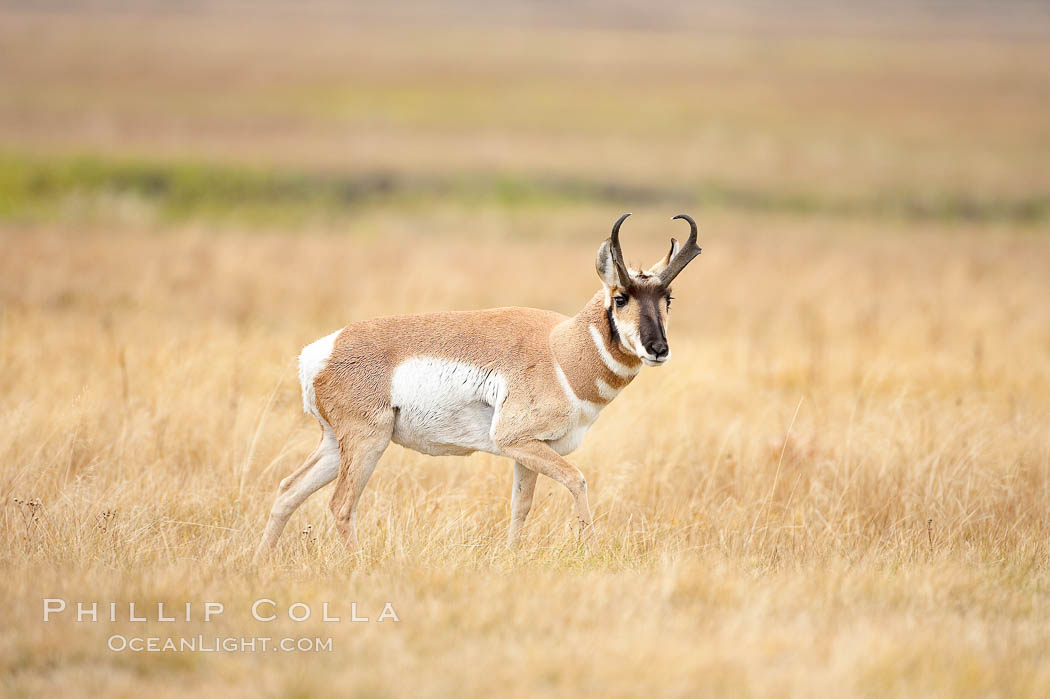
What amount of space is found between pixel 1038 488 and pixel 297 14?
277ft

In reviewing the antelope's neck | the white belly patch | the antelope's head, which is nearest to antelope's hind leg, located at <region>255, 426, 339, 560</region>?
the white belly patch

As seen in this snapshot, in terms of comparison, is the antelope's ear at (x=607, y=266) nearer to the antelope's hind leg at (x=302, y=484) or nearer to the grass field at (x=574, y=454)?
the grass field at (x=574, y=454)

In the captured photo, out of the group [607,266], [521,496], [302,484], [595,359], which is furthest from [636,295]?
[302,484]

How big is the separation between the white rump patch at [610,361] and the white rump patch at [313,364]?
1.69 metres

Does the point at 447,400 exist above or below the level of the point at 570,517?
above

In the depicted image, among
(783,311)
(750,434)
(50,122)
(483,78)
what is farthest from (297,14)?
(750,434)

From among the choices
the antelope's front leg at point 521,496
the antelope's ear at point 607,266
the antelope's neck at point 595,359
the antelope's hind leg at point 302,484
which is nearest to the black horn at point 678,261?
the antelope's ear at point 607,266

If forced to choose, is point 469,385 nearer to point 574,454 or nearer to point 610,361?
point 610,361

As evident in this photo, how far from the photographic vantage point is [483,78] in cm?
5578

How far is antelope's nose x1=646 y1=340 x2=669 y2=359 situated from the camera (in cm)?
653

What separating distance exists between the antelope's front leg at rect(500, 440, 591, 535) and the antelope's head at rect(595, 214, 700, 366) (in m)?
0.82

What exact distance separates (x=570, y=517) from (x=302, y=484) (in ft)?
6.70

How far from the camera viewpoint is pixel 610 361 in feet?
23.1

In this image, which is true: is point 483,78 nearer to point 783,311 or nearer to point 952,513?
point 783,311
